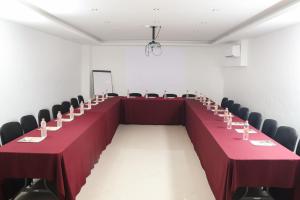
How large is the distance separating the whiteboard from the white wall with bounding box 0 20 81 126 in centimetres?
175

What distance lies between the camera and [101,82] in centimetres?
992

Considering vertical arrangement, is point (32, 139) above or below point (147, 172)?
above

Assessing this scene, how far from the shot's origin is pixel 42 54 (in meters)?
6.29

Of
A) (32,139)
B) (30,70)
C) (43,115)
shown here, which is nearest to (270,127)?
(32,139)


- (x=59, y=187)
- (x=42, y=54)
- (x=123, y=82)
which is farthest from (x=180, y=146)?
(x=123, y=82)

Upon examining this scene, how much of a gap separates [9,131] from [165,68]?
269 inches

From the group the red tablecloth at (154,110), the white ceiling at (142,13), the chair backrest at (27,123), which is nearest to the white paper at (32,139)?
the chair backrest at (27,123)

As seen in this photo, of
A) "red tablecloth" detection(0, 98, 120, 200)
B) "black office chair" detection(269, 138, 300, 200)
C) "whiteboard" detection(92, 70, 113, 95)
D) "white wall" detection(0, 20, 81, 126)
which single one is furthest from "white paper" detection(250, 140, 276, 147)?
"whiteboard" detection(92, 70, 113, 95)

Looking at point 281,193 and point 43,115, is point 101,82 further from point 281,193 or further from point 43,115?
point 281,193

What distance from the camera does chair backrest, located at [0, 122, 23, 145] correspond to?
3502 millimetres

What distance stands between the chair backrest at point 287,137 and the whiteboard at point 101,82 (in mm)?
6908

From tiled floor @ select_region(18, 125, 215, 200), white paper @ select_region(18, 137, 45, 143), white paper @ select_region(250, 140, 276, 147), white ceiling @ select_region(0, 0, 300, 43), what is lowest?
tiled floor @ select_region(18, 125, 215, 200)

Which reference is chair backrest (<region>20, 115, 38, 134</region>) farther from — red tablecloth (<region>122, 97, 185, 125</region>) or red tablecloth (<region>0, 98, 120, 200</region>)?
red tablecloth (<region>122, 97, 185, 125</region>)

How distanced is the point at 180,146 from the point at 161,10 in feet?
8.95
